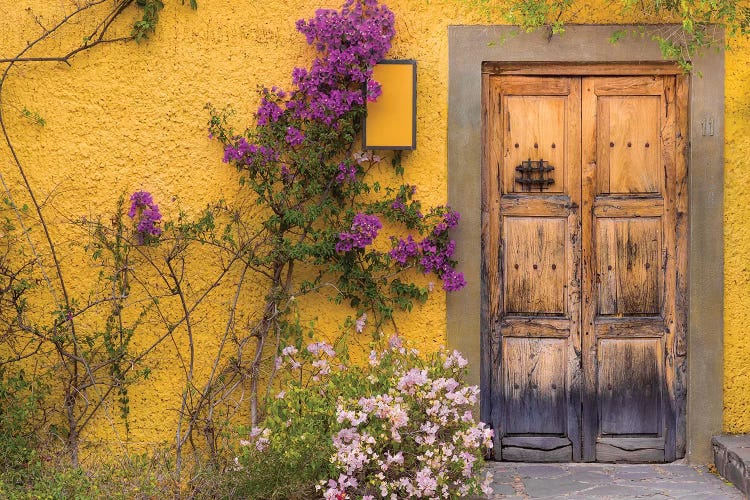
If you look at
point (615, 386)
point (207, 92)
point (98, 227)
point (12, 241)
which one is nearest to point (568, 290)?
point (615, 386)

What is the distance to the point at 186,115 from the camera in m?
5.58

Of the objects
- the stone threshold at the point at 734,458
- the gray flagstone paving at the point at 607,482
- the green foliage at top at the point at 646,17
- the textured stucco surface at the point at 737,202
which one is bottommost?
the gray flagstone paving at the point at 607,482

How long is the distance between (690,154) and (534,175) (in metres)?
0.88

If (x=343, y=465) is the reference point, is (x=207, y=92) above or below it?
above

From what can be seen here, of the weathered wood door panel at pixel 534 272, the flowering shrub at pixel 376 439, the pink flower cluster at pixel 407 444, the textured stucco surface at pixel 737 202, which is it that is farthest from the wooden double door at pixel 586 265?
the pink flower cluster at pixel 407 444

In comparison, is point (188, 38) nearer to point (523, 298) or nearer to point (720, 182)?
point (523, 298)

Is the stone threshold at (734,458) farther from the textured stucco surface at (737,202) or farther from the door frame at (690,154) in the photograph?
the textured stucco surface at (737,202)

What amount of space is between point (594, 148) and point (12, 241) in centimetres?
339

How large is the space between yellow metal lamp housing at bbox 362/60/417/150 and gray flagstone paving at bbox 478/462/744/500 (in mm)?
1923

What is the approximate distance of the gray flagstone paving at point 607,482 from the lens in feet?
16.6

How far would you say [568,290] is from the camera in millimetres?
5691

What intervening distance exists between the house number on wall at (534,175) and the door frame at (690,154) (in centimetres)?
30

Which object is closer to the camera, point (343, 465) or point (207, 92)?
point (343, 465)

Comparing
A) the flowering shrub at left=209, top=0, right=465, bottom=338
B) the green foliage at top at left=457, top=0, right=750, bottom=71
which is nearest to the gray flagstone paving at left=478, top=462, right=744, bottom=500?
the flowering shrub at left=209, top=0, right=465, bottom=338
